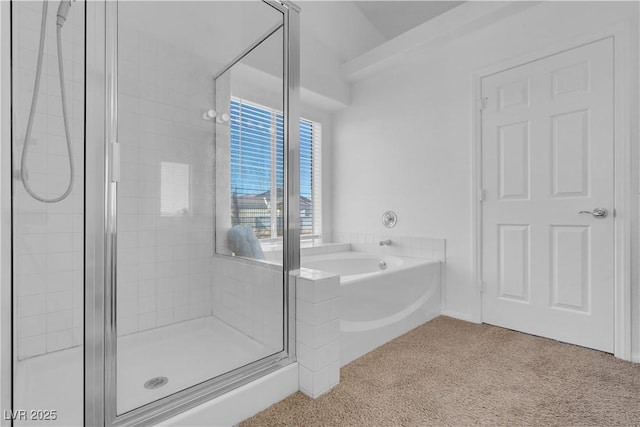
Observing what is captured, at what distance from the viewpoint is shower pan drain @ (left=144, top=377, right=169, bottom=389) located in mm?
1229

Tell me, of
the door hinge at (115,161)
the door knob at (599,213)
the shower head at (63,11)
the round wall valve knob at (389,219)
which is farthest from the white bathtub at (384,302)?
the shower head at (63,11)

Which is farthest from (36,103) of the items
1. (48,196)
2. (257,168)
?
(257,168)

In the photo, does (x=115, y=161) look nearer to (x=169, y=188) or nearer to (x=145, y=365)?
(x=169, y=188)

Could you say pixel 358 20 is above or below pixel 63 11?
above

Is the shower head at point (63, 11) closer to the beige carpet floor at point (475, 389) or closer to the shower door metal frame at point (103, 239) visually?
the shower door metal frame at point (103, 239)

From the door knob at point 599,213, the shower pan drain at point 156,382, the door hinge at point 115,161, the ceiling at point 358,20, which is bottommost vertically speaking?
the shower pan drain at point 156,382

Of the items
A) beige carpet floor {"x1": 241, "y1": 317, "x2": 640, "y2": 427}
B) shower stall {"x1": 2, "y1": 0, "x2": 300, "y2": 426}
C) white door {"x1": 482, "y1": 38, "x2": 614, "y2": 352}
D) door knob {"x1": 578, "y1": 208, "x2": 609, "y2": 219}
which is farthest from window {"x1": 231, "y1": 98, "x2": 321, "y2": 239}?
door knob {"x1": 578, "y1": 208, "x2": 609, "y2": 219}

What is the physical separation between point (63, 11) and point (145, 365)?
4.77 ft

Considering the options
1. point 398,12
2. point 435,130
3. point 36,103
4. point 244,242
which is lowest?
point 244,242

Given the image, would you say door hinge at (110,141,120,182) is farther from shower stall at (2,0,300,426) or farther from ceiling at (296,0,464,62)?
ceiling at (296,0,464,62)

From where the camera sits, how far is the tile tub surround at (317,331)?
147cm

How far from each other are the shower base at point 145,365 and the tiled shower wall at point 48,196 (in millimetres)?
92

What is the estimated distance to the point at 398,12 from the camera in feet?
10.6

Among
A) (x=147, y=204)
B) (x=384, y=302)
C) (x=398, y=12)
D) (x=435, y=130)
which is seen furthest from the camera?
(x=398, y=12)
